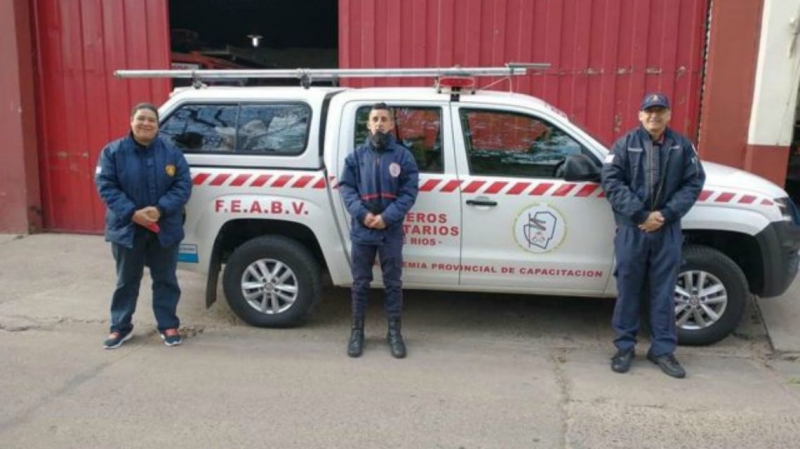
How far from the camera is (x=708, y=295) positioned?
4.93 m

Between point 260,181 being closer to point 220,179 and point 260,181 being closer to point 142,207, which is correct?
point 220,179

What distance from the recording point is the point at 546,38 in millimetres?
7789

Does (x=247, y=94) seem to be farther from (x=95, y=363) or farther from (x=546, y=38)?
(x=546, y=38)

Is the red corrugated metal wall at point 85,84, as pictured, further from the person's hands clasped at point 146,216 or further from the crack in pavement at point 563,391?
the crack in pavement at point 563,391

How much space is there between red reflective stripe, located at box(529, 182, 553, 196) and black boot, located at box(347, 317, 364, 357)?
1528 mm

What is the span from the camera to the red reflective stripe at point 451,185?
16.4 ft

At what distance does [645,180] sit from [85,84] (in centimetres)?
719

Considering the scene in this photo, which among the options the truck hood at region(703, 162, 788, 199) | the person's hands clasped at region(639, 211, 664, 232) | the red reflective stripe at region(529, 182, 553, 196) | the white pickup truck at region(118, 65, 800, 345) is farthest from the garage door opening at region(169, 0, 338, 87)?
the person's hands clasped at region(639, 211, 664, 232)

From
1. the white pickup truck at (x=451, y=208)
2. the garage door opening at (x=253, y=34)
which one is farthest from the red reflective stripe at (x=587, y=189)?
the garage door opening at (x=253, y=34)

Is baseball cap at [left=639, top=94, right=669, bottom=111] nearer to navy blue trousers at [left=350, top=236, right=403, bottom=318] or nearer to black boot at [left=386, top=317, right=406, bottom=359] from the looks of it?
navy blue trousers at [left=350, top=236, right=403, bottom=318]

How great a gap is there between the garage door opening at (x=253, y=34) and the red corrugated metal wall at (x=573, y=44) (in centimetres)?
290

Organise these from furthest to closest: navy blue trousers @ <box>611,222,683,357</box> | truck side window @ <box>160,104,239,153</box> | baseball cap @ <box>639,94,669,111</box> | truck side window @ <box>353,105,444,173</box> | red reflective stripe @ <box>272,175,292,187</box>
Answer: truck side window @ <box>160,104,239,153</box> → red reflective stripe @ <box>272,175,292,187</box> → truck side window @ <box>353,105,444,173</box> → navy blue trousers @ <box>611,222,683,357</box> → baseball cap @ <box>639,94,669,111</box>

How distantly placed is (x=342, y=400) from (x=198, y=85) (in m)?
2.89

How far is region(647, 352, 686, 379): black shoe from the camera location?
178 inches
